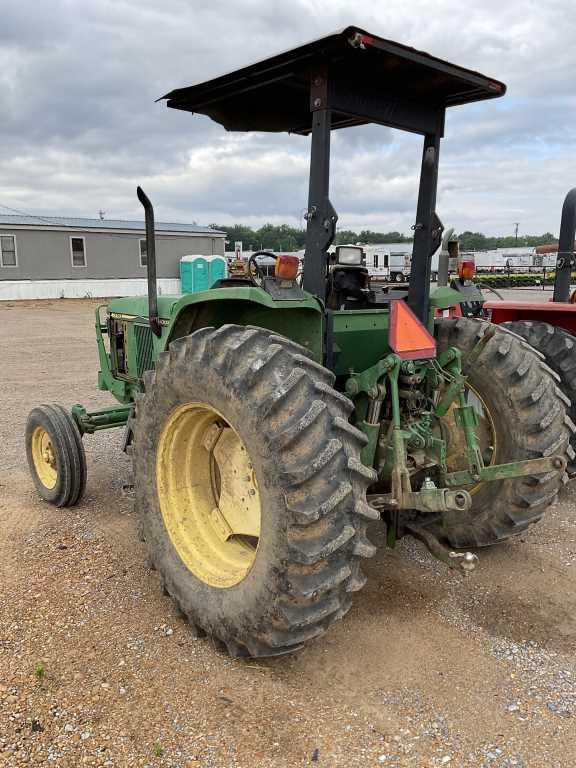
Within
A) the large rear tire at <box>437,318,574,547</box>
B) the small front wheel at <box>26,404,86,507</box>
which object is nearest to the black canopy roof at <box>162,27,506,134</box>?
the large rear tire at <box>437,318,574,547</box>

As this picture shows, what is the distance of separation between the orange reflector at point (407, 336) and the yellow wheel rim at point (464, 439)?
26.1 inches

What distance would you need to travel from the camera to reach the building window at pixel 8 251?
2625 centimetres

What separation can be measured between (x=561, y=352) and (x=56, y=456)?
155 inches

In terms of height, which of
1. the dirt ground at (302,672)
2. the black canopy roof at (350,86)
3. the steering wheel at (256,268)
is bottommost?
the dirt ground at (302,672)

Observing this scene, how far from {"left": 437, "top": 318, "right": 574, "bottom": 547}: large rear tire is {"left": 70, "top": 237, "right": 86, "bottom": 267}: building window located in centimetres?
2703

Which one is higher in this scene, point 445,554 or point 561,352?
point 561,352

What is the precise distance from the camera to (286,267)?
9.31 ft

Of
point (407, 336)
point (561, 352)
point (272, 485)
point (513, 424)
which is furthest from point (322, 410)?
point (561, 352)

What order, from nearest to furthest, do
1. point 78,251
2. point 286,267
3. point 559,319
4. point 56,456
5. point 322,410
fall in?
point 322,410 → point 286,267 → point 56,456 → point 559,319 → point 78,251

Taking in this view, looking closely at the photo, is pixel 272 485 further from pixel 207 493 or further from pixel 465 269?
pixel 465 269

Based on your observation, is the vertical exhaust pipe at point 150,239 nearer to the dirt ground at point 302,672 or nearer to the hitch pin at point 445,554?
the dirt ground at point 302,672

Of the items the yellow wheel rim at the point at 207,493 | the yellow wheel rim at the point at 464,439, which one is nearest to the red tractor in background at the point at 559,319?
the yellow wheel rim at the point at 464,439

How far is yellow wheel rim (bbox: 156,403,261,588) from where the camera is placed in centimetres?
315

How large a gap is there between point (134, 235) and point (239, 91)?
2740 cm
